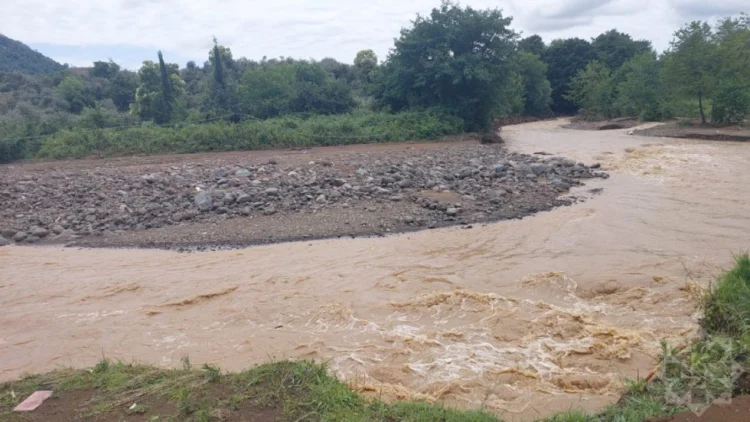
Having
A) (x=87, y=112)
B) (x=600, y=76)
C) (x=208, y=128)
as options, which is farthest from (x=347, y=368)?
(x=600, y=76)

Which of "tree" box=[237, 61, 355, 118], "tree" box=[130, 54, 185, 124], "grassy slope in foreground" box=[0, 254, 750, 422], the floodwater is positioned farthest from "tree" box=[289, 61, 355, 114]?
"grassy slope in foreground" box=[0, 254, 750, 422]

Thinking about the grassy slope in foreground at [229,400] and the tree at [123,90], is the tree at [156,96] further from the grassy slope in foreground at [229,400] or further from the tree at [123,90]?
the grassy slope in foreground at [229,400]

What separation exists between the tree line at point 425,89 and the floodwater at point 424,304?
14.6 metres

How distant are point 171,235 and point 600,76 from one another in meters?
34.5

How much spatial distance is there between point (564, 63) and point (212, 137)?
111ft

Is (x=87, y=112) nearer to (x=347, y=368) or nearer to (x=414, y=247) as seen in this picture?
(x=414, y=247)

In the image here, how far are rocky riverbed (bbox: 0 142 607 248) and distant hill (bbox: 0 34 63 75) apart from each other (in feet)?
160

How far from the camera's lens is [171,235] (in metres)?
10.2

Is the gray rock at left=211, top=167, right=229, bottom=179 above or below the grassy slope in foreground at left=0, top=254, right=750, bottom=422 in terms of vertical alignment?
above

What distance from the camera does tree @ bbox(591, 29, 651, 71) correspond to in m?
43.1

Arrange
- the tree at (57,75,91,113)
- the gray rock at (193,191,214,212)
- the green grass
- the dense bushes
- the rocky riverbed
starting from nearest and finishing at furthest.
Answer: the green grass → the rocky riverbed → the gray rock at (193,191,214,212) → the dense bushes → the tree at (57,75,91,113)

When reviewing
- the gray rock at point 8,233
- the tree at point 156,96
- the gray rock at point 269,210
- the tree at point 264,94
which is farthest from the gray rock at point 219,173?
the tree at point 156,96

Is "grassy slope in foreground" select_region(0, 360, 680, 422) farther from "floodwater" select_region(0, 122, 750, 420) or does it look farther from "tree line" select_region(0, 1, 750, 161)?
"tree line" select_region(0, 1, 750, 161)

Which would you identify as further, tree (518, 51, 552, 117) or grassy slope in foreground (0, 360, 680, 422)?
tree (518, 51, 552, 117)
